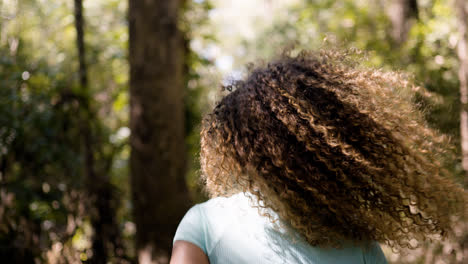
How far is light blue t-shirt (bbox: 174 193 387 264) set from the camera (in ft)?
4.01

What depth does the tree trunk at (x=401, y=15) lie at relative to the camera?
20.2ft

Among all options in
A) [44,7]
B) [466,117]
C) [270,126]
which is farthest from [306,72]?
[44,7]

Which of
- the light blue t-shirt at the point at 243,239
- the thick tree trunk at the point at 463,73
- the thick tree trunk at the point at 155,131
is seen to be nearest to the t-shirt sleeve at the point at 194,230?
the light blue t-shirt at the point at 243,239

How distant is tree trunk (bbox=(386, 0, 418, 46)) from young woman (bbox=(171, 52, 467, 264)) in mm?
5108

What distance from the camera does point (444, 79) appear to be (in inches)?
160

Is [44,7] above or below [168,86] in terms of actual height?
above

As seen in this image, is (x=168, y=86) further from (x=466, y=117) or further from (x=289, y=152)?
(x=466, y=117)

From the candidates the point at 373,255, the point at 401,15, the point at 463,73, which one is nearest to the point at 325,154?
the point at 373,255

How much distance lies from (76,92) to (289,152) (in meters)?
3.31

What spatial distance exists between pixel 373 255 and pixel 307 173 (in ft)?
1.23

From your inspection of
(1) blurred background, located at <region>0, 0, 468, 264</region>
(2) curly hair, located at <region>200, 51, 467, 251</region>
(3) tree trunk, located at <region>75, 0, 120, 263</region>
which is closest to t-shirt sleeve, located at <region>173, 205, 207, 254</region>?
(2) curly hair, located at <region>200, 51, 467, 251</region>

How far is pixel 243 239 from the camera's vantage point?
124 cm

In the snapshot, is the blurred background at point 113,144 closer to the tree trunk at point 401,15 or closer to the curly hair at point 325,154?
the tree trunk at point 401,15

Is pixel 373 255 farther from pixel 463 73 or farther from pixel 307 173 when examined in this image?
pixel 463 73
